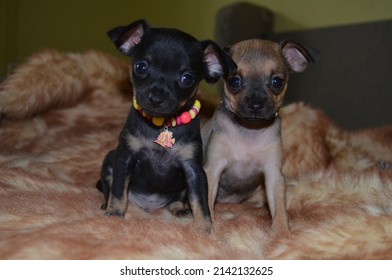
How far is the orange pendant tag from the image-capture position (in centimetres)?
244

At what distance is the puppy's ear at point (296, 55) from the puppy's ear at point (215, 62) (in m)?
0.41

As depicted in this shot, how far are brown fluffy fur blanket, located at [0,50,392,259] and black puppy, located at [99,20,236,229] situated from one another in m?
0.16

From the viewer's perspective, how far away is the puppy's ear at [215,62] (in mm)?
2387

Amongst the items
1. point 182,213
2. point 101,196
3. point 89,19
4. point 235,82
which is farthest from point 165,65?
point 89,19

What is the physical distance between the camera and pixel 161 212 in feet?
8.84

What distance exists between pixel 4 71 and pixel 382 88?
14.6 ft

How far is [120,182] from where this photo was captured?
2412mm

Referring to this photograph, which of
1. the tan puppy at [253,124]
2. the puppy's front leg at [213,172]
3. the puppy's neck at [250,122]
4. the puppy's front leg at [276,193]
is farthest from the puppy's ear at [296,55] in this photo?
the puppy's front leg at [213,172]

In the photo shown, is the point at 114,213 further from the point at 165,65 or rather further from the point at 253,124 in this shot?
the point at 253,124

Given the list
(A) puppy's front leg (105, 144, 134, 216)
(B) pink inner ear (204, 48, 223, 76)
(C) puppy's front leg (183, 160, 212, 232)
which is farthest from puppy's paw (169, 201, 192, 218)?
(B) pink inner ear (204, 48, 223, 76)

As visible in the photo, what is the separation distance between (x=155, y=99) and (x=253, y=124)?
2.43ft

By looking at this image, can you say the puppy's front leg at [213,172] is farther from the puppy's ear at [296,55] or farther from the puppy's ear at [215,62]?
the puppy's ear at [296,55]

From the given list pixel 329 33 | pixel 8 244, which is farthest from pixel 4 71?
pixel 8 244
